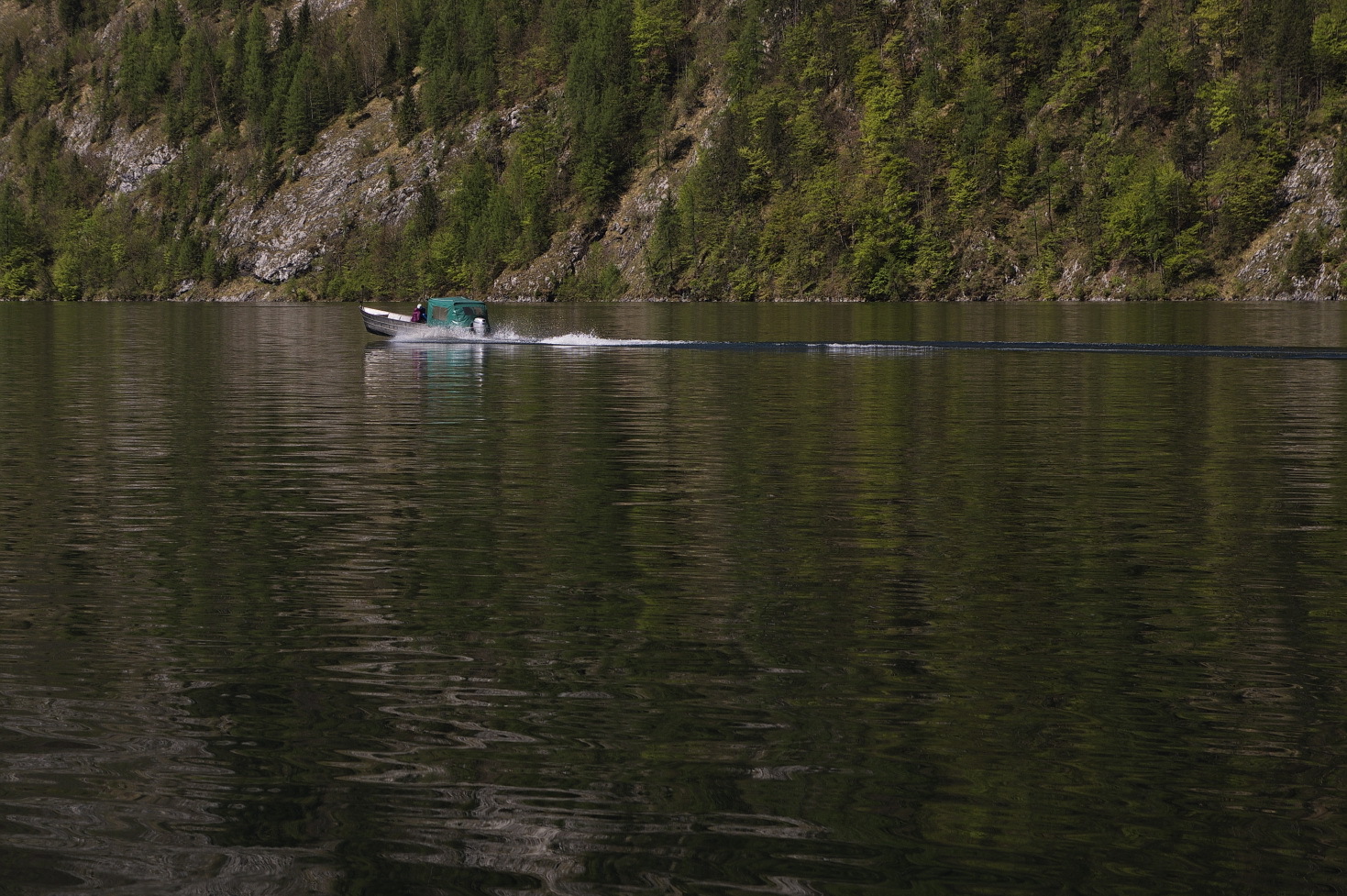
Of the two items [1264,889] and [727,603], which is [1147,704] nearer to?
[1264,889]

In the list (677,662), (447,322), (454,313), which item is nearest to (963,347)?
(454,313)

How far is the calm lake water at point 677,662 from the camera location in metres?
10.5

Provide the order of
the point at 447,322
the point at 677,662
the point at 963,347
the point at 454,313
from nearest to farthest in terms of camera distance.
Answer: the point at 677,662 < the point at 963,347 < the point at 454,313 < the point at 447,322

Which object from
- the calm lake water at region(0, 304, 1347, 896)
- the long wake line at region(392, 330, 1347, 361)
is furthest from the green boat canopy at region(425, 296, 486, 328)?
the calm lake water at region(0, 304, 1347, 896)

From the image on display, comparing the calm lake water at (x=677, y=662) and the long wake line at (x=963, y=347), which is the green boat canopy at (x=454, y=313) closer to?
the long wake line at (x=963, y=347)

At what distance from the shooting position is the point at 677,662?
15.5 metres

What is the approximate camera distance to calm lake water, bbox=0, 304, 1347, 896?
10.5 meters

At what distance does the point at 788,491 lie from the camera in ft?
91.4

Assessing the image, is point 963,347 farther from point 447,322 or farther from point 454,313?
point 447,322

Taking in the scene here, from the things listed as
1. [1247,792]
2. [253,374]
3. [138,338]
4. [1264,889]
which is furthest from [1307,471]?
[138,338]

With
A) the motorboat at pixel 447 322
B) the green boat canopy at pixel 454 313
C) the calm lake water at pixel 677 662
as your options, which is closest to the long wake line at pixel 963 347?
the motorboat at pixel 447 322

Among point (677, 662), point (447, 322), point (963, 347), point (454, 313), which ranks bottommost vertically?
point (677, 662)

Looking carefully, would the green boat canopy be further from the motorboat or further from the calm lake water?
the calm lake water

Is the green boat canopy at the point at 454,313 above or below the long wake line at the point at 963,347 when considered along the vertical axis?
above
